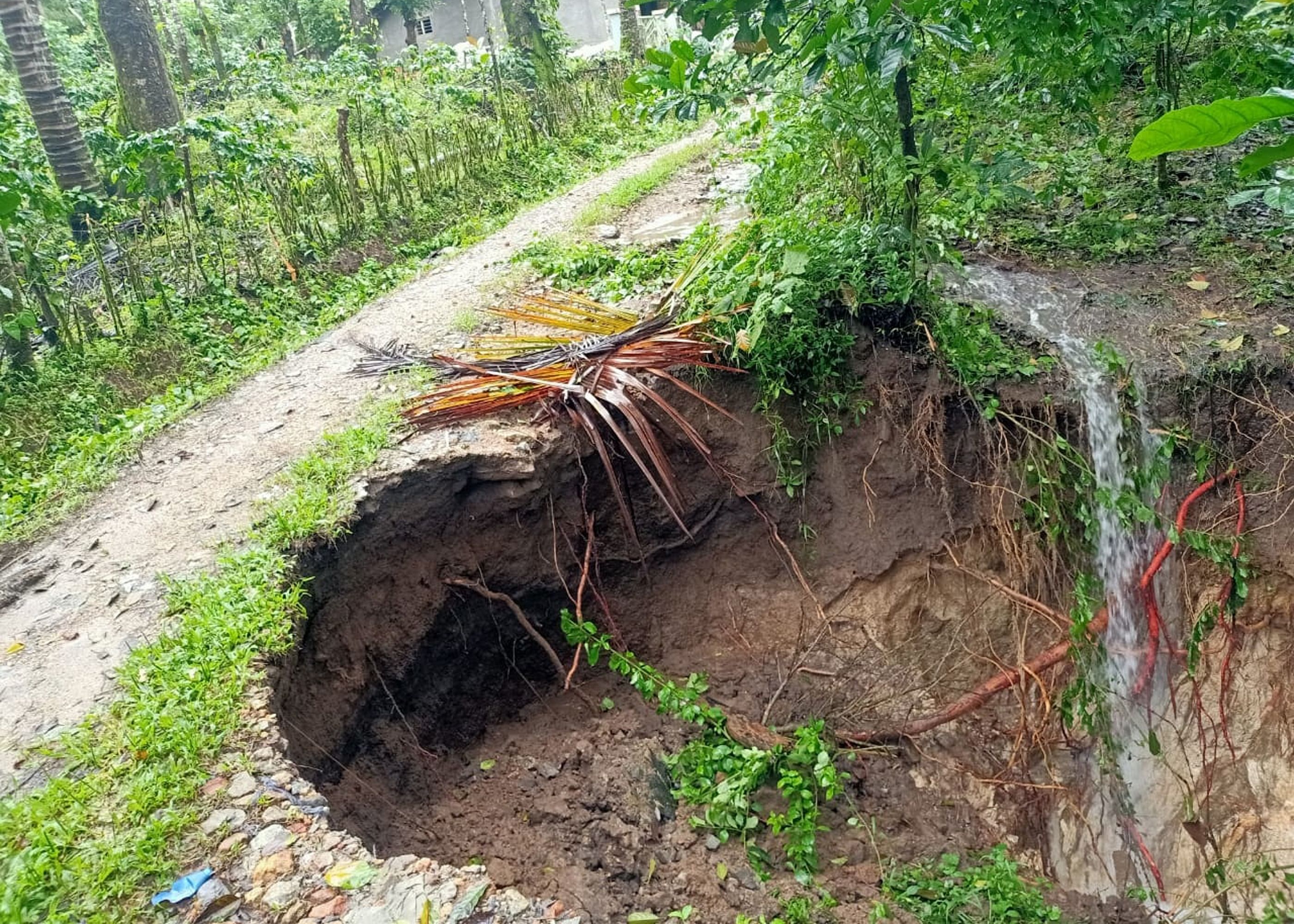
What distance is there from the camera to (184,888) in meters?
2.33

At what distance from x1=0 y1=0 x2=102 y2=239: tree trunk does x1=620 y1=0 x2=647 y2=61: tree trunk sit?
738cm

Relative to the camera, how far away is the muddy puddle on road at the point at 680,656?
3.33 m

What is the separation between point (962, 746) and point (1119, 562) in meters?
1.07

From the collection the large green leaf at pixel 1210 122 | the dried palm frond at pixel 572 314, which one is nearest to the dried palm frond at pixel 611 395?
the dried palm frond at pixel 572 314

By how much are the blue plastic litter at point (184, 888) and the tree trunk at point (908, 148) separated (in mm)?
3288

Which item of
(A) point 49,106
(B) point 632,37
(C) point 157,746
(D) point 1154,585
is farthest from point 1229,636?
(B) point 632,37

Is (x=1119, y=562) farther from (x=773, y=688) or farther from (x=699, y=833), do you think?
(x=699, y=833)

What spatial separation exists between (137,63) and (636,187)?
14.9 ft

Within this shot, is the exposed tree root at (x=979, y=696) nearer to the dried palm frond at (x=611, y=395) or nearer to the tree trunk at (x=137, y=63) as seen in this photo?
the dried palm frond at (x=611, y=395)

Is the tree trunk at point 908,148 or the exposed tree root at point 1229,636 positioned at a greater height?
the tree trunk at point 908,148

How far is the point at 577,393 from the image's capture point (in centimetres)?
396

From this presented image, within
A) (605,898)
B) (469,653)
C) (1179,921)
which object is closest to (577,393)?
(469,653)

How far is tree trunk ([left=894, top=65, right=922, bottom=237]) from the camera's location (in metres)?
3.41

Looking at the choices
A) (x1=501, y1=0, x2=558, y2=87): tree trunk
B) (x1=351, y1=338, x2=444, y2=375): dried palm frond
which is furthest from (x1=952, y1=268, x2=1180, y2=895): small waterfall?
(x1=501, y1=0, x2=558, y2=87): tree trunk
